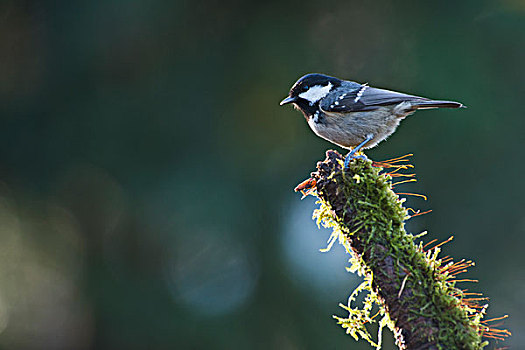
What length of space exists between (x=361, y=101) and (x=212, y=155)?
12.0 feet

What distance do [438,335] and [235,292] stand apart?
14.9 ft

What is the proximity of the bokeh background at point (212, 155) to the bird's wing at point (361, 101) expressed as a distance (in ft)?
10.3

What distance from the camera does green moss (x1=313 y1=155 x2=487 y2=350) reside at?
142 centimetres

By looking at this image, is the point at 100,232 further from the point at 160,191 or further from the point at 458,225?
the point at 458,225

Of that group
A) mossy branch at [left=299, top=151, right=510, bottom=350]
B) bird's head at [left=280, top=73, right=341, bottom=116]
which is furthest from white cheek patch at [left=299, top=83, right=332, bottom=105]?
mossy branch at [left=299, top=151, right=510, bottom=350]

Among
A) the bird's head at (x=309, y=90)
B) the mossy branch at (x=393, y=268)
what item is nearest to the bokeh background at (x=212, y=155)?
the bird's head at (x=309, y=90)

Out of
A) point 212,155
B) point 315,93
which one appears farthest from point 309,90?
point 212,155

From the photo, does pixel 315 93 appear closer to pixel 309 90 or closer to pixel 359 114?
pixel 309 90

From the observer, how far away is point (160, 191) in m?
5.79

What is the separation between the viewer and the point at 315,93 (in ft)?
9.19

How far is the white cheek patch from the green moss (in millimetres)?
1018

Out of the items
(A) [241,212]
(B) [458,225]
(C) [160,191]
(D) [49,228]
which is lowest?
(B) [458,225]

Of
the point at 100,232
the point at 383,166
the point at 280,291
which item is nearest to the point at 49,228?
the point at 100,232

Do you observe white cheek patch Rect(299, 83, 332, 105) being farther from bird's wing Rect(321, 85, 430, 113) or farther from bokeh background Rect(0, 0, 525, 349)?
bokeh background Rect(0, 0, 525, 349)
